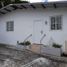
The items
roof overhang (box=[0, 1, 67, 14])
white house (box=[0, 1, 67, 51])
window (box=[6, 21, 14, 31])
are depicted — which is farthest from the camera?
window (box=[6, 21, 14, 31])

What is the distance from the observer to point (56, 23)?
19969 millimetres

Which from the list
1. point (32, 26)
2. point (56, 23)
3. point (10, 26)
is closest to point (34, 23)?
point (32, 26)

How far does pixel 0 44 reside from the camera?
2358 centimetres

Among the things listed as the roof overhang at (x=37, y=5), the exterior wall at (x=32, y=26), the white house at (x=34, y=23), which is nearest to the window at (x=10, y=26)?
the white house at (x=34, y=23)

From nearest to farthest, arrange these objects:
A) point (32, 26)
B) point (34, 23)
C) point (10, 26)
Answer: point (34, 23)
point (32, 26)
point (10, 26)

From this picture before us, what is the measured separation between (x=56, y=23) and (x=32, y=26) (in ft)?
8.13

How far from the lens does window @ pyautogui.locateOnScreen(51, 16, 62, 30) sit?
1966cm

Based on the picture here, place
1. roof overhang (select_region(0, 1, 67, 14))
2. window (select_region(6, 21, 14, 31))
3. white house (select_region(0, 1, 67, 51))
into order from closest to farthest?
roof overhang (select_region(0, 1, 67, 14)) → white house (select_region(0, 1, 67, 51)) → window (select_region(6, 21, 14, 31))

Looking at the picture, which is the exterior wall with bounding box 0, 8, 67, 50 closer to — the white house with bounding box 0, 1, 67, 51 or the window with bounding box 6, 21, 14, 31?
the white house with bounding box 0, 1, 67, 51

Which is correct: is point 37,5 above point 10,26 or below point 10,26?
above

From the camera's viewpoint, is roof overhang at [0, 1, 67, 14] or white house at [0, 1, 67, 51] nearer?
roof overhang at [0, 1, 67, 14]

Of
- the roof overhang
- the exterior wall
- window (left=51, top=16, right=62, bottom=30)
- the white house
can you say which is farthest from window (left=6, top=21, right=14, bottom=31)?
window (left=51, top=16, right=62, bottom=30)

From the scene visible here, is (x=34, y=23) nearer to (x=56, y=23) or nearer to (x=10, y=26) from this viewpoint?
(x=56, y=23)

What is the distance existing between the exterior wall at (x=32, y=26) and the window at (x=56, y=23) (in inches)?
12.6
